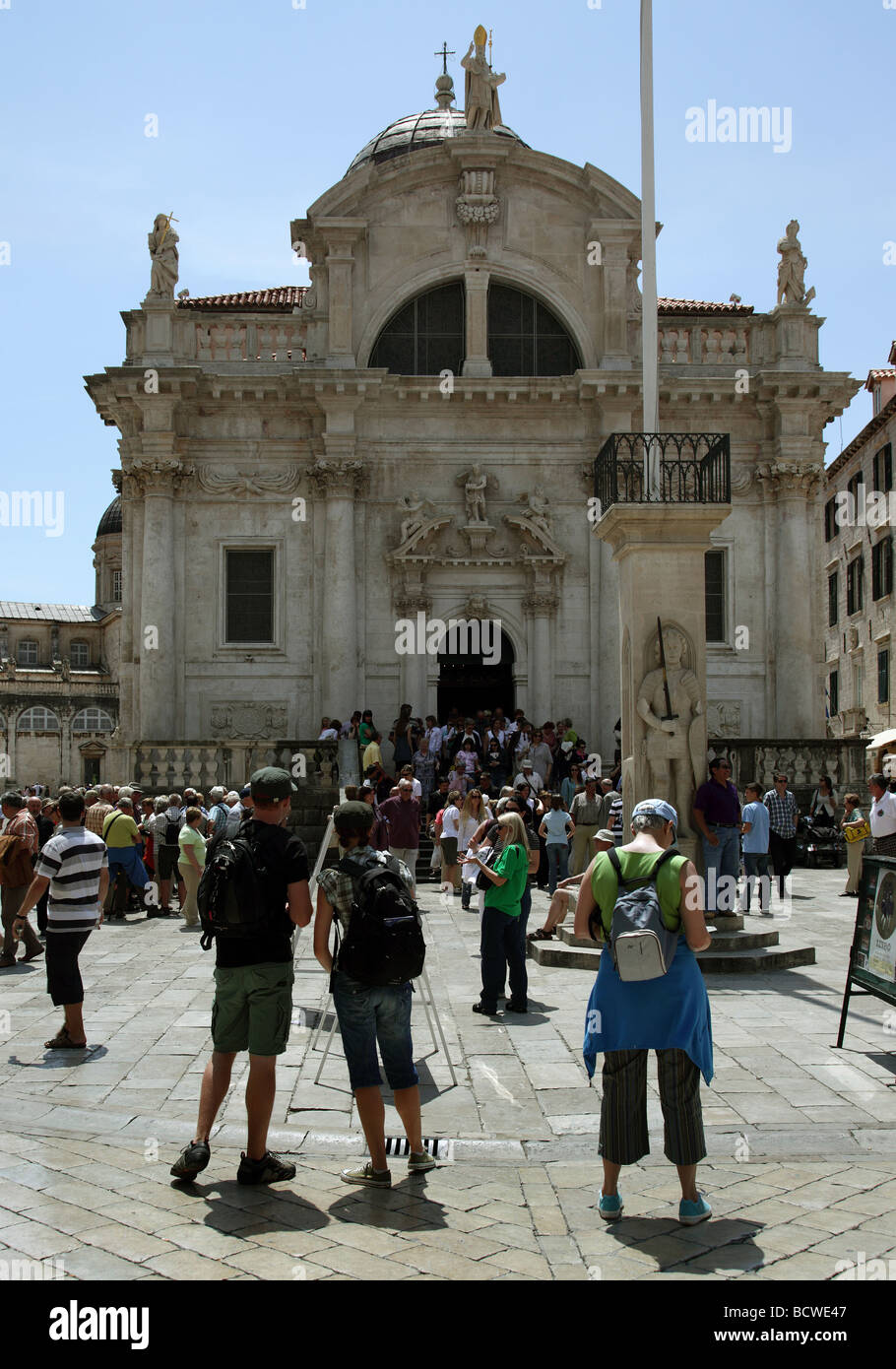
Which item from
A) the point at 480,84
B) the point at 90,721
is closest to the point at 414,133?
the point at 480,84

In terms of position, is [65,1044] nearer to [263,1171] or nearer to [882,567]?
[263,1171]

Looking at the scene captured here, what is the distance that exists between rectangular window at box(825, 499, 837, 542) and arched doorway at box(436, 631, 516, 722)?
72.6 feet

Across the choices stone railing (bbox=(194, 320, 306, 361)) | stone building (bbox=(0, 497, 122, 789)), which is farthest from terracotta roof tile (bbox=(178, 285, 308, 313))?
stone building (bbox=(0, 497, 122, 789))

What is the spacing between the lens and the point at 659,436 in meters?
13.0

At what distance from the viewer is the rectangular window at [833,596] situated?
45.3 m

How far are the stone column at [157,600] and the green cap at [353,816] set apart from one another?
19284mm

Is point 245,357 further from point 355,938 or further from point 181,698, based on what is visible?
point 355,938

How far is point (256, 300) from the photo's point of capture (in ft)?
93.9

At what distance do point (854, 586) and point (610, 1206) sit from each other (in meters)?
39.0

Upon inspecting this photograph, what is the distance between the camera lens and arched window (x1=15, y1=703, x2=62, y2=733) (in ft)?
240

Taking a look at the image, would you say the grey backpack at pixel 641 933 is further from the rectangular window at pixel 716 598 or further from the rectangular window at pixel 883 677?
the rectangular window at pixel 883 677

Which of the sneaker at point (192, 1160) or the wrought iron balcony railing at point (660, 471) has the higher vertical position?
the wrought iron balcony railing at point (660, 471)

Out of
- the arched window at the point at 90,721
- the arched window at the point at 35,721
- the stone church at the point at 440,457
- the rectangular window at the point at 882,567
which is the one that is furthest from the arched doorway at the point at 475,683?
the arched window at the point at 35,721
